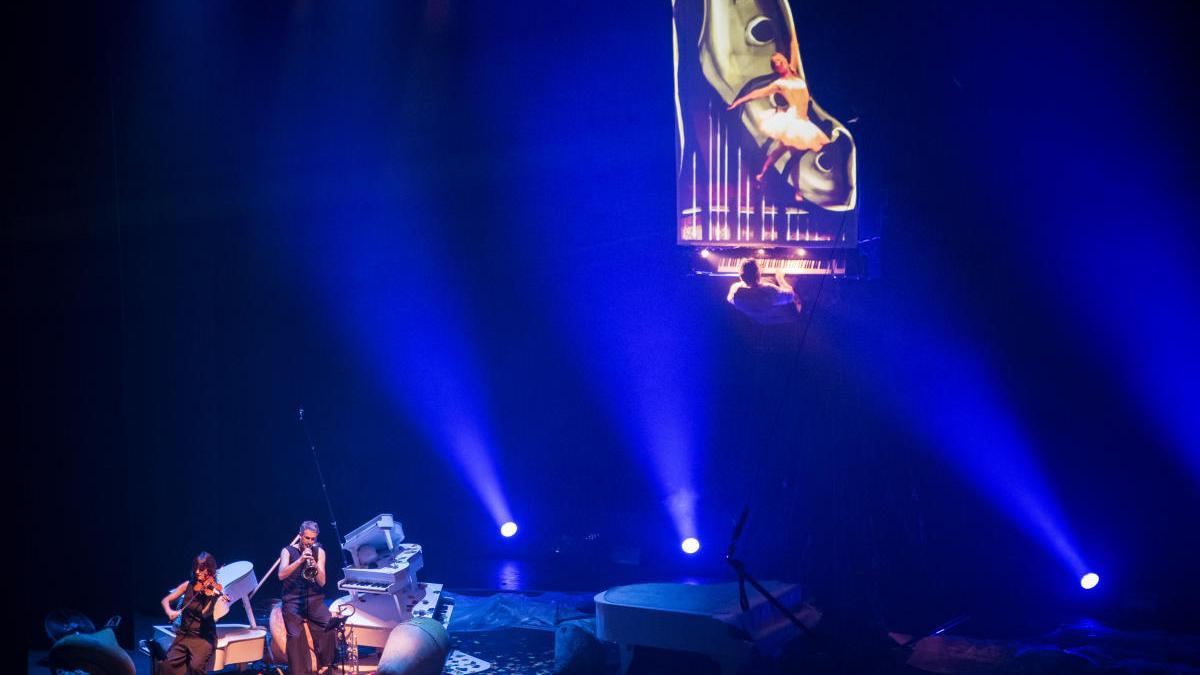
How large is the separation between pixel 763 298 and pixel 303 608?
4.91 m

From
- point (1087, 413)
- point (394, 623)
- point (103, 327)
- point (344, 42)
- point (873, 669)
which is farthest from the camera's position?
point (344, 42)

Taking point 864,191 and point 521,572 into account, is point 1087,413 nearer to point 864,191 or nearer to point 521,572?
point 864,191

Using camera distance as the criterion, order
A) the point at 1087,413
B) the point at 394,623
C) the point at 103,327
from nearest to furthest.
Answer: the point at 394,623 → the point at 103,327 → the point at 1087,413

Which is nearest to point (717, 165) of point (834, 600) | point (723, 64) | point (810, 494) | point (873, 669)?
point (723, 64)

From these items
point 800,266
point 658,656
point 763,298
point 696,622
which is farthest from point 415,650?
point 800,266

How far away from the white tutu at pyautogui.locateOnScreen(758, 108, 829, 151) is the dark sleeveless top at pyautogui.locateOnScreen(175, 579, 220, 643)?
5.95m

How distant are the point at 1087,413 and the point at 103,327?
8.59 meters

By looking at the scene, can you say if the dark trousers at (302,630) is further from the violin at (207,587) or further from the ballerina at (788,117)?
the ballerina at (788,117)

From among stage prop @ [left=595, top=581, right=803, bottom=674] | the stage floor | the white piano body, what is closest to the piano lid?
the white piano body

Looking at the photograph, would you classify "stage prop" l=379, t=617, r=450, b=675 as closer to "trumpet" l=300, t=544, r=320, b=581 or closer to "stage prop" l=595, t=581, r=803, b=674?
"trumpet" l=300, t=544, r=320, b=581

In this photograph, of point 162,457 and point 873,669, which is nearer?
point 873,669

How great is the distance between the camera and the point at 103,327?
30.1ft

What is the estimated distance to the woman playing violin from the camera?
7331 millimetres

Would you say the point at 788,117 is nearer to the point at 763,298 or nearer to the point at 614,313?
the point at 763,298
